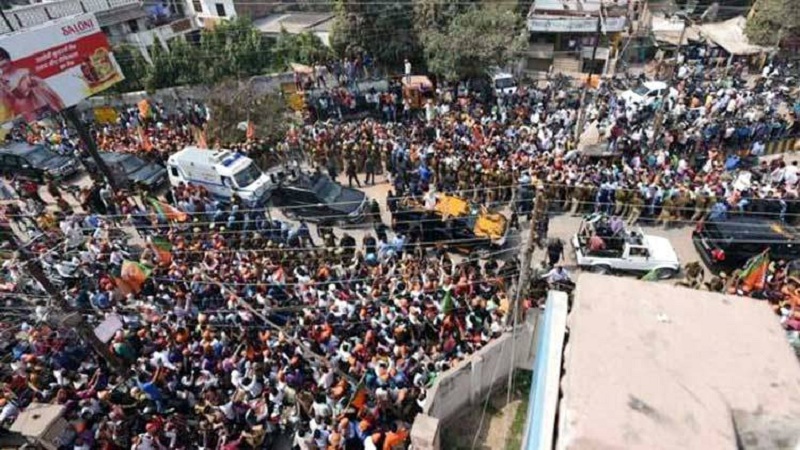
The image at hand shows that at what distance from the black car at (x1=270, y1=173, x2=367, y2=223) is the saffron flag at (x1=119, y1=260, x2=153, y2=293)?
492 centimetres

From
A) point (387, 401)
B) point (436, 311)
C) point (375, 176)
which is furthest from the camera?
point (375, 176)

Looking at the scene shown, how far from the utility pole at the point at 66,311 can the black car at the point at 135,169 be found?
9.63m

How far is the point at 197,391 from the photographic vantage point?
1066 cm

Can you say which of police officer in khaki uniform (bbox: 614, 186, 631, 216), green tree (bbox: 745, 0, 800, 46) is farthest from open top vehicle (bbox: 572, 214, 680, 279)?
green tree (bbox: 745, 0, 800, 46)

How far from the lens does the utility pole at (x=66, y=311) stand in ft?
30.4

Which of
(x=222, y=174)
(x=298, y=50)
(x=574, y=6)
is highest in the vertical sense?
(x=574, y=6)

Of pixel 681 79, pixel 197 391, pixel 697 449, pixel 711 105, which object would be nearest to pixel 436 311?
pixel 197 391

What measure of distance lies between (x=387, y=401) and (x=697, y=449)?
22.8ft

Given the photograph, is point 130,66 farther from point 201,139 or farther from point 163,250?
point 163,250

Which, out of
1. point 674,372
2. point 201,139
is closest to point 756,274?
point 674,372

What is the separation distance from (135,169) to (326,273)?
445 inches

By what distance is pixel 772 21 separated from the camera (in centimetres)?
2591

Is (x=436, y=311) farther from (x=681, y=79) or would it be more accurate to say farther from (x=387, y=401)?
(x=681, y=79)

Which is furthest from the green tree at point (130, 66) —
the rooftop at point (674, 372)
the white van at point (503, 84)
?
the rooftop at point (674, 372)
